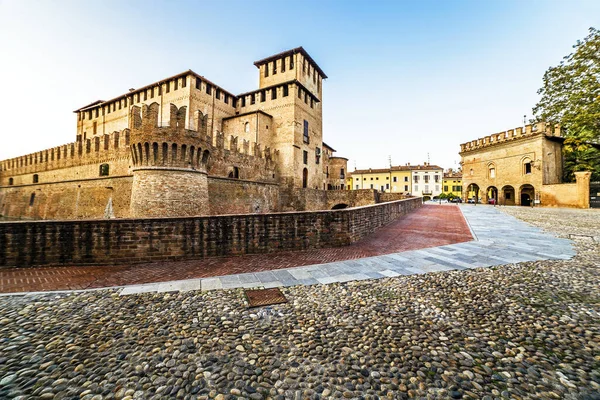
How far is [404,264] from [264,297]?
3.73 meters

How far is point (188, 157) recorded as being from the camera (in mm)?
15031

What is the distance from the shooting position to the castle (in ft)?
47.8

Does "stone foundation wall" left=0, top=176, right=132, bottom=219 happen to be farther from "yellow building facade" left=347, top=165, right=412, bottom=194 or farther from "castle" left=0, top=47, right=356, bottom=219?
"yellow building facade" left=347, top=165, right=412, bottom=194

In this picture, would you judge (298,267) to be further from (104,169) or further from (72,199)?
(72,199)

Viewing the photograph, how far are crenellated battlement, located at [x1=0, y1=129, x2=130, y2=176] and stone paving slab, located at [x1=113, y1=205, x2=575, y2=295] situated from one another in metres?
20.3

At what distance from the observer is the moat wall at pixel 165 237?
5.75m

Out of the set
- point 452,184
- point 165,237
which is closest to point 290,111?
point 165,237

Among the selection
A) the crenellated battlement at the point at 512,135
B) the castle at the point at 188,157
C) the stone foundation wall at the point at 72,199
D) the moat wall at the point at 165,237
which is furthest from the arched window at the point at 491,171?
the stone foundation wall at the point at 72,199

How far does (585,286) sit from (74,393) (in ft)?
25.1

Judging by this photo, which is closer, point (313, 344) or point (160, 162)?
point (313, 344)

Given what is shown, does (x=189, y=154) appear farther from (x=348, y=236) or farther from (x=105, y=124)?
(x=105, y=124)

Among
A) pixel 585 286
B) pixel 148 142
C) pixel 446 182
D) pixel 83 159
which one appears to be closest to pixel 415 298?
pixel 585 286

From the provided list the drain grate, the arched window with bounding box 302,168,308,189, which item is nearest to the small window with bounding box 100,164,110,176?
the arched window with bounding box 302,168,308,189

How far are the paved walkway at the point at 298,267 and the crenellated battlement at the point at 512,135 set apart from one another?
2711 centimetres
